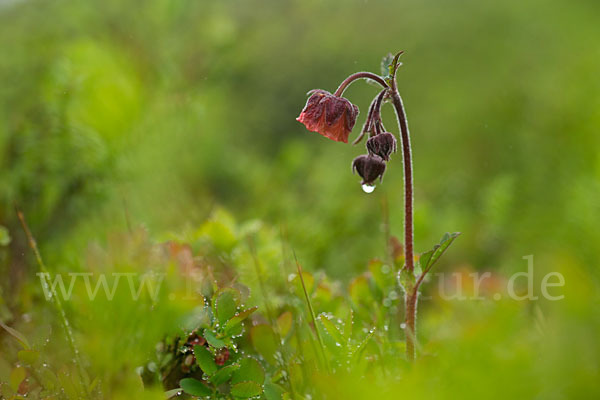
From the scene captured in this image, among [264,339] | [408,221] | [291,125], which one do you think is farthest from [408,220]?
[291,125]

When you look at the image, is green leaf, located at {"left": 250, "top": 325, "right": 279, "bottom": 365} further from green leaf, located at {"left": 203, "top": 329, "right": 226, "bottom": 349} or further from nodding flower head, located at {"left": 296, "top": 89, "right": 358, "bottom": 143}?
nodding flower head, located at {"left": 296, "top": 89, "right": 358, "bottom": 143}

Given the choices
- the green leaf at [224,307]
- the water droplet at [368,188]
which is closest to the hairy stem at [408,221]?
the water droplet at [368,188]

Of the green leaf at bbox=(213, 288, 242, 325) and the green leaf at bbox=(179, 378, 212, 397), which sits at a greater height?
the green leaf at bbox=(213, 288, 242, 325)

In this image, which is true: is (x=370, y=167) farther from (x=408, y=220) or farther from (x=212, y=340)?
(x=212, y=340)

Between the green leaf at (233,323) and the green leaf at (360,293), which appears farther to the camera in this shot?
the green leaf at (360,293)

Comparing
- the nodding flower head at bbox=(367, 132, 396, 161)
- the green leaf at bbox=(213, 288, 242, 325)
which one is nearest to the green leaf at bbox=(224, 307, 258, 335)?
the green leaf at bbox=(213, 288, 242, 325)

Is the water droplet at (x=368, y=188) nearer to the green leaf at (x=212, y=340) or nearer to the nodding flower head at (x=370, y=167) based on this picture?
the nodding flower head at (x=370, y=167)
